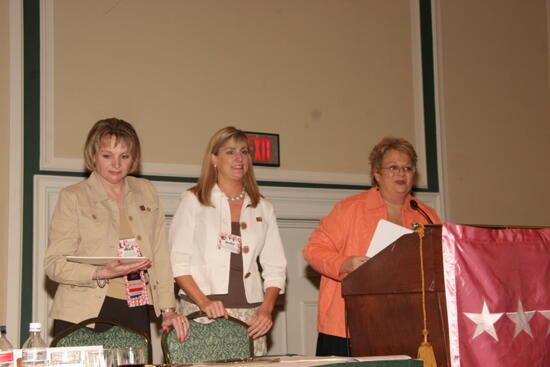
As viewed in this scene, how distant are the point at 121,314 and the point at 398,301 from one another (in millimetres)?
1267

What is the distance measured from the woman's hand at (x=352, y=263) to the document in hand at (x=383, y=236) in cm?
11

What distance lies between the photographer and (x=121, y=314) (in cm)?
304

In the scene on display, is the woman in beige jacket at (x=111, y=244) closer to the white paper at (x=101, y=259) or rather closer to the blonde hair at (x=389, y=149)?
the white paper at (x=101, y=259)

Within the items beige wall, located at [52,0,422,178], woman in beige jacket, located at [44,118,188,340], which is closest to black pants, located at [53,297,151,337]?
woman in beige jacket, located at [44,118,188,340]

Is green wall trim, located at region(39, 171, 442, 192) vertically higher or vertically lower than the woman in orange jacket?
higher

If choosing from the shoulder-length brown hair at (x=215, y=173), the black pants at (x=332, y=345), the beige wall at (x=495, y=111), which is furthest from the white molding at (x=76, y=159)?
the black pants at (x=332, y=345)

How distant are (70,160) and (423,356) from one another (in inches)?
105

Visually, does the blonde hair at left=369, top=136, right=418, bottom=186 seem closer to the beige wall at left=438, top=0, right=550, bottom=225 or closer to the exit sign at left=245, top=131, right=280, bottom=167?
the exit sign at left=245, top=131, right=280, bottom=167

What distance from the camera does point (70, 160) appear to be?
418cm

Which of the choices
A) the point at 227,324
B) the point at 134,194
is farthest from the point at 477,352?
the point at 134,194

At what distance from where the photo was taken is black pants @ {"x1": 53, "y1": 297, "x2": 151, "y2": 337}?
9.73 ft

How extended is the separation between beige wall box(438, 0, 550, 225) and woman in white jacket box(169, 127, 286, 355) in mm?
2431

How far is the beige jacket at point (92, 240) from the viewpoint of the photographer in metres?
2.95

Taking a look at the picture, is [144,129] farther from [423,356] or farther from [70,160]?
[423,356]
